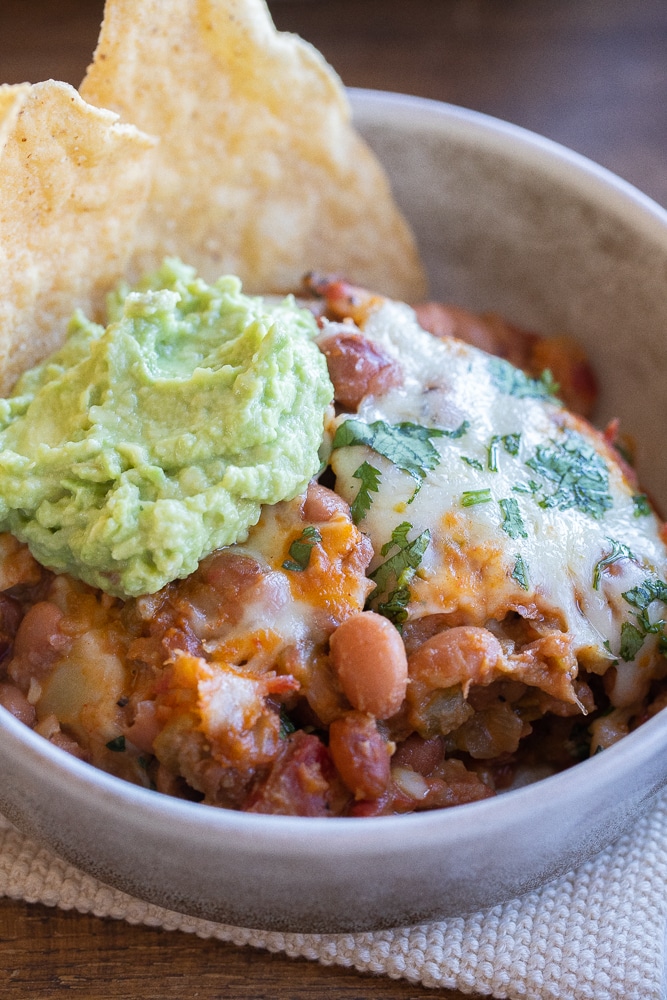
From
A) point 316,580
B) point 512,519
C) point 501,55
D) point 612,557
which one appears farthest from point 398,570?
point 501,55

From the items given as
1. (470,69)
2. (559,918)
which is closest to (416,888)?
(559,918)

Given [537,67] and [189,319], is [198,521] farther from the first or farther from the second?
[537,67]

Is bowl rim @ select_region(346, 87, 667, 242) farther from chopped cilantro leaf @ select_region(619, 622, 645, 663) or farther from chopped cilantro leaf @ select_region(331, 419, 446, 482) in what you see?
chopped cilantro leaf @ select_region(619, 622, 645, 663)

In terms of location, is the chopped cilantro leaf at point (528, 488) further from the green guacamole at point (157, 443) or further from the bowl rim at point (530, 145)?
the bowl rim at point (530, 145)

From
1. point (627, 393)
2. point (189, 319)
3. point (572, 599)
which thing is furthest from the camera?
point (627, 393)

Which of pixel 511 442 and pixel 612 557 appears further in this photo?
pixel 511 442

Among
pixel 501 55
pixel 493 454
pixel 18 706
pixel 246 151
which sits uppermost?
pixel 501 55

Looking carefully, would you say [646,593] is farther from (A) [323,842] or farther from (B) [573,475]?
(A) [323,842]
